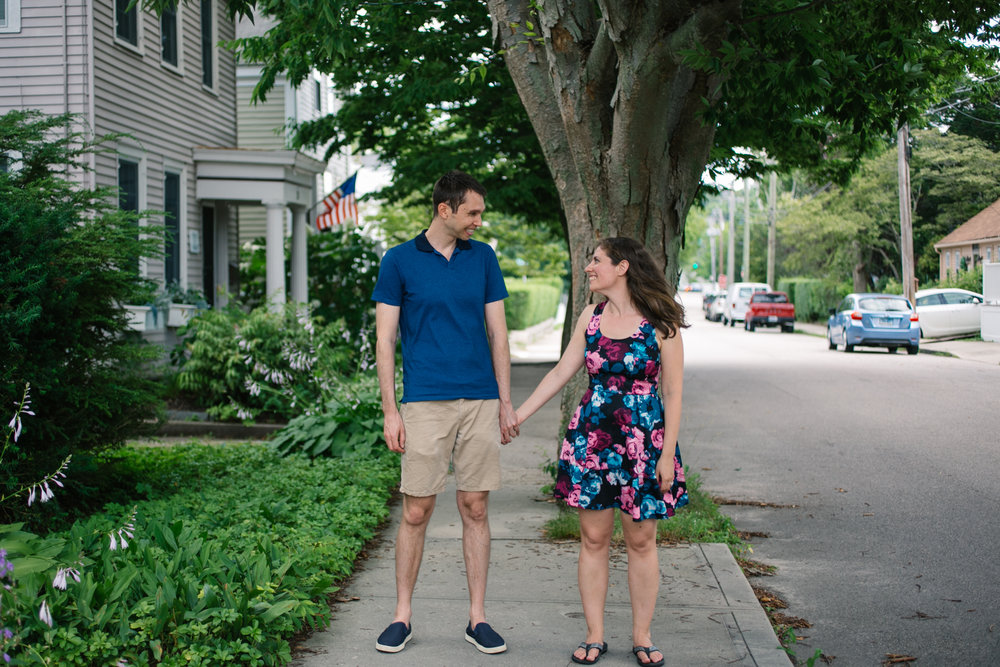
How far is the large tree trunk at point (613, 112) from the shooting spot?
5.99 m

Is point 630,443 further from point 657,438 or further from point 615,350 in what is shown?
point 615,350

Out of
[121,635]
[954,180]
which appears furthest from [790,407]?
[121,635]

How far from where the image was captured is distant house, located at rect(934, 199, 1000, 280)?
46.3ft

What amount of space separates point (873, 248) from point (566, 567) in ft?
128

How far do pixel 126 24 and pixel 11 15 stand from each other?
5.40 feet

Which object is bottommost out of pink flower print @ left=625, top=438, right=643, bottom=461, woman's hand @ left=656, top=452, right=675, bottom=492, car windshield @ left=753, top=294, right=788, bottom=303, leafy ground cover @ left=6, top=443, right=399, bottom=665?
leafy ground cover @ left=6, top=443, right=399, bottom=665

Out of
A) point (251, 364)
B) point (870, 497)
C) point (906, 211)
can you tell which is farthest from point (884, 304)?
point (870, 497)

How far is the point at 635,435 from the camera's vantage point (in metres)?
4.20

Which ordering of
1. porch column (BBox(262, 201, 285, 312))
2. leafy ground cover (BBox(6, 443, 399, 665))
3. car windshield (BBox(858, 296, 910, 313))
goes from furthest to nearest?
car windshield (BBox(858, 296, 910, 313)) < porch column (BBox(262, 201, 285, 312)) < leafy ground cover (BBox(6, 443, 399, 665))

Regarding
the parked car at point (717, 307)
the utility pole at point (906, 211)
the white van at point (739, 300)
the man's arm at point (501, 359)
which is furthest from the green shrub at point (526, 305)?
the man's arm at point (501, 359)

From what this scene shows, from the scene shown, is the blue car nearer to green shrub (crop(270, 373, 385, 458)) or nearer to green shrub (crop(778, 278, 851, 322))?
green shrub (crop(778, 278, 851, 322))

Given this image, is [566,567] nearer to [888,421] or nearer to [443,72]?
[888,421]

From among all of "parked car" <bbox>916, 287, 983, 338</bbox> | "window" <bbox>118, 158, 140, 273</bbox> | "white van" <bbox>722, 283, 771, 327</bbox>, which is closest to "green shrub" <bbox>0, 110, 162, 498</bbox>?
"window" <bbox>118, 158, 140, 273</bbox>

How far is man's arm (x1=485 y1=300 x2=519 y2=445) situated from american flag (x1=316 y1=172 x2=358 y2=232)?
14833 millimetres
